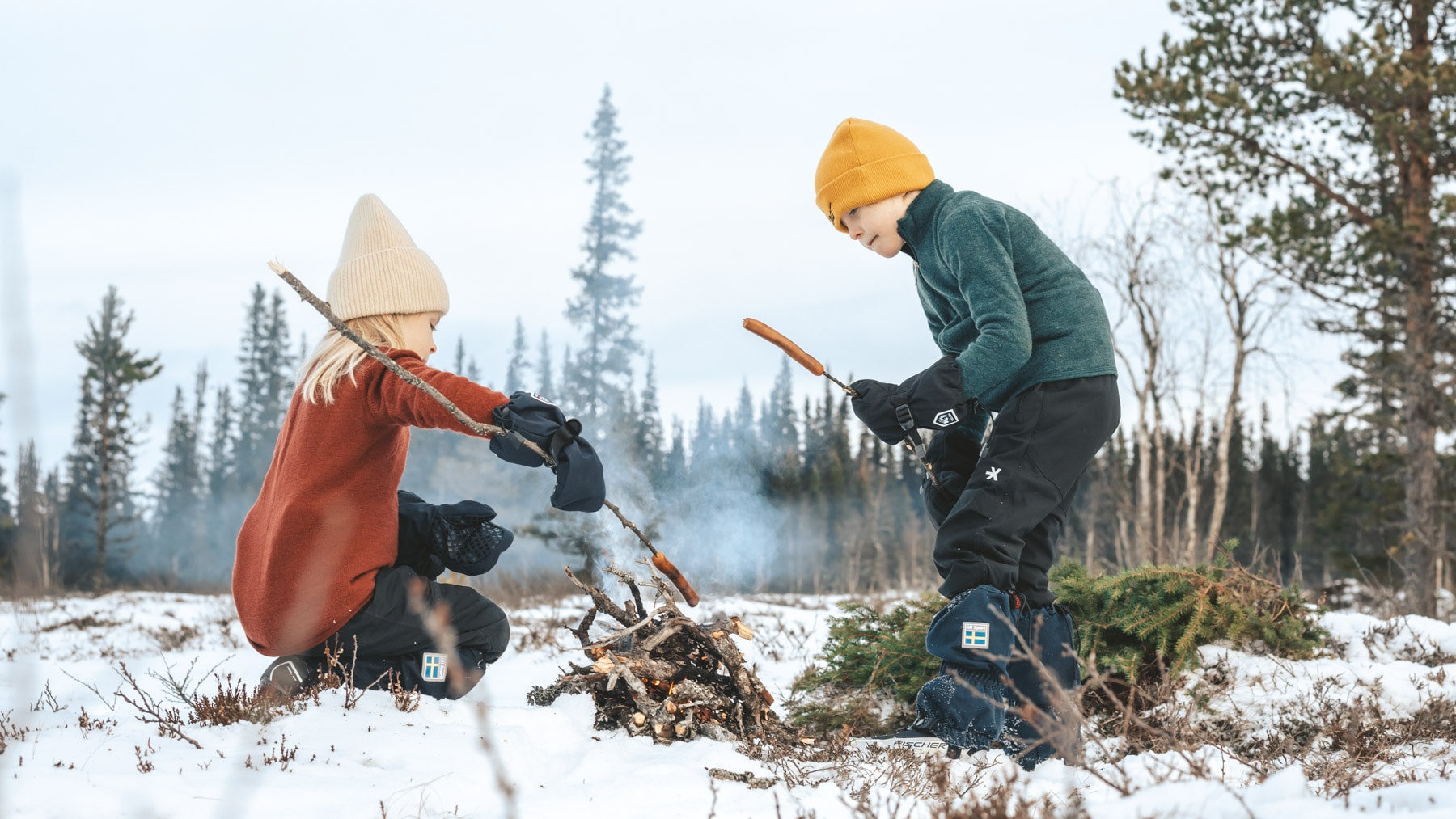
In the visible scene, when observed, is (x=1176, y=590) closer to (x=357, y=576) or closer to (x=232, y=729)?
(x=357, y=576)

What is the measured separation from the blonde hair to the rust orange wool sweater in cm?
3

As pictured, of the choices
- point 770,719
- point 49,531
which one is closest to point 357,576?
point 770,719

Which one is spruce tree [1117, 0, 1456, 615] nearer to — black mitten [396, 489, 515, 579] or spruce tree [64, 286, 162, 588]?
black mitten [396, 489, 515, 579]

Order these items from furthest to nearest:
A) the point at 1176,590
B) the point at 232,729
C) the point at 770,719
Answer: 1. the point at 1176,590
2. the point at 770,719
3. the point at 232,729

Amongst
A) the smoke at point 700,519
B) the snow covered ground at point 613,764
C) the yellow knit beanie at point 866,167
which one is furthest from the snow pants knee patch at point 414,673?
the smoke at point 700,519

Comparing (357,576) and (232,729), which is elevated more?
(357,576)

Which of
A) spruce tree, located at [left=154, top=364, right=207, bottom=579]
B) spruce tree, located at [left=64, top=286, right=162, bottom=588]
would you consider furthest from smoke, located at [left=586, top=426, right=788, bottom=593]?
spruce tree, located at [left=154, top=364, right=207, bottom=579]

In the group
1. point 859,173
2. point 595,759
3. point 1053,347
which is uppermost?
point 859,173

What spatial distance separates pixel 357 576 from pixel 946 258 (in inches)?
88.5

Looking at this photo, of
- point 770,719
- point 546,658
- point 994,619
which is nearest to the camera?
point 994,619

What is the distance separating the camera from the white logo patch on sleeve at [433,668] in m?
3.20

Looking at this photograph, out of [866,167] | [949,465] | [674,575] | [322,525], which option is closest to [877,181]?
[866,167]

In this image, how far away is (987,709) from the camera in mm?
2809

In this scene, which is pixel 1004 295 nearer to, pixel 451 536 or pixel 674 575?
pixel 674 575
